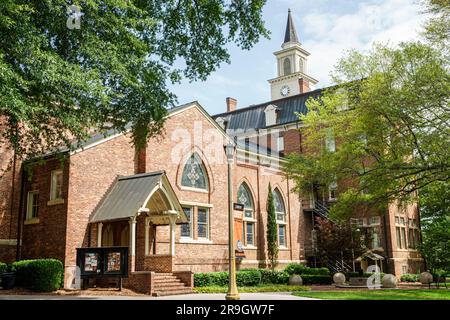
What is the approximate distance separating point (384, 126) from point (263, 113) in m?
28.2

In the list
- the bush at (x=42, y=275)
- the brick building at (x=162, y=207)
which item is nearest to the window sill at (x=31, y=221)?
the brick building at (x=162, y=207)

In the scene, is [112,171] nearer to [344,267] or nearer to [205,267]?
[205,267]

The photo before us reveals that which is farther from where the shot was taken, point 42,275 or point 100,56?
point 42,275

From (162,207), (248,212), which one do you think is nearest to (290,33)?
(248,212)

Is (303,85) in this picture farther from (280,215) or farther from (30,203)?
(30,203)

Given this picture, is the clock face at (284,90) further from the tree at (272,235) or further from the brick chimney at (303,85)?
the tree at (272,235)

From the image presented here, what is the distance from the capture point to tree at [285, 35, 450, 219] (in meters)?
17.6

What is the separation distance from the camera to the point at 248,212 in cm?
2950

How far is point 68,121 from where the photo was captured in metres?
12.9

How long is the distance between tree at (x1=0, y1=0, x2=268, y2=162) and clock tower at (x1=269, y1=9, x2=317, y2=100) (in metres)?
45.4

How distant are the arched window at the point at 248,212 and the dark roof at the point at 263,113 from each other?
50.1 ft

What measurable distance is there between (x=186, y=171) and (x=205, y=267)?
197 inches

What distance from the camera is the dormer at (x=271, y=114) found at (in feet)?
148

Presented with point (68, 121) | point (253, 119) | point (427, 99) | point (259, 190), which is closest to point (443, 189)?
point (427, 99)
